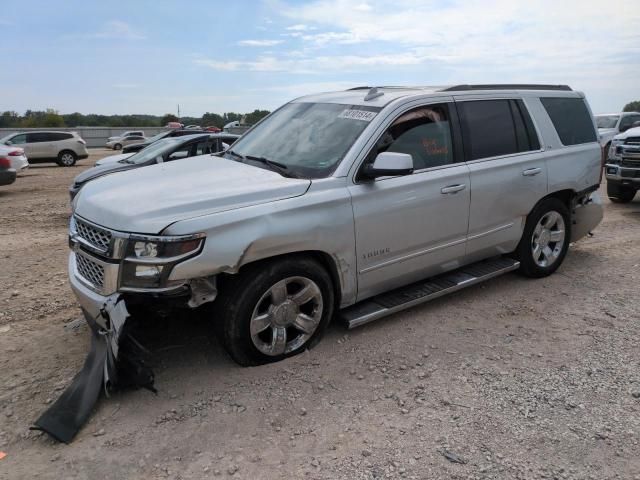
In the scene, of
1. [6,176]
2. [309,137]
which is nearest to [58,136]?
[6,176]

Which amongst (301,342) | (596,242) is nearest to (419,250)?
(301,342)

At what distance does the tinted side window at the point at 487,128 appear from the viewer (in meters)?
4.34

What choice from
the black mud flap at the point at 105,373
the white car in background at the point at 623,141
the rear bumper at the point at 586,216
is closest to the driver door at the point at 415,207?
the black mud flap at the point at 105,373

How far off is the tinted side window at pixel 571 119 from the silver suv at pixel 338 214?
0.02 metres

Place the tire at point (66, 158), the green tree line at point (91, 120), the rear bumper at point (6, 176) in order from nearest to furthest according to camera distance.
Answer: the rear bumper at point (6, 176) < the tire at point (66, 158) < the green tree line at point (91, 120)

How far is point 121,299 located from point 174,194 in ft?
2.43

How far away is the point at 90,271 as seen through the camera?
3238 millimetres

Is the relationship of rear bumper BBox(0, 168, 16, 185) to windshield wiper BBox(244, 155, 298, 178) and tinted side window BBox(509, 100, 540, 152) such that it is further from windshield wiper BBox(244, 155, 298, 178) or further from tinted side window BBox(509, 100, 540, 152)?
tinted side window BBox(509, 100, 540, 152)

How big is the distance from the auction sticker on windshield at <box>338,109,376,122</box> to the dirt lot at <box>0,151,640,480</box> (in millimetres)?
1671

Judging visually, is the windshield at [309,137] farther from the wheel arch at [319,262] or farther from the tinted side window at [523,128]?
the tinted side window at [523,128]

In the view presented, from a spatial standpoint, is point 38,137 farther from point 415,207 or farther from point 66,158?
point 415,207

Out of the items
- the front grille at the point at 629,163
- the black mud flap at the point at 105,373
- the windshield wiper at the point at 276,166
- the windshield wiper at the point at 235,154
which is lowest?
the black mud flap at the point at 105,373

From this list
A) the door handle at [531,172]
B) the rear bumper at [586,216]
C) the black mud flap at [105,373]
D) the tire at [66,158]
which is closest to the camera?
the black mud flap at [105,373]

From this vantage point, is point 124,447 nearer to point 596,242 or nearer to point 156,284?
point 156,284
